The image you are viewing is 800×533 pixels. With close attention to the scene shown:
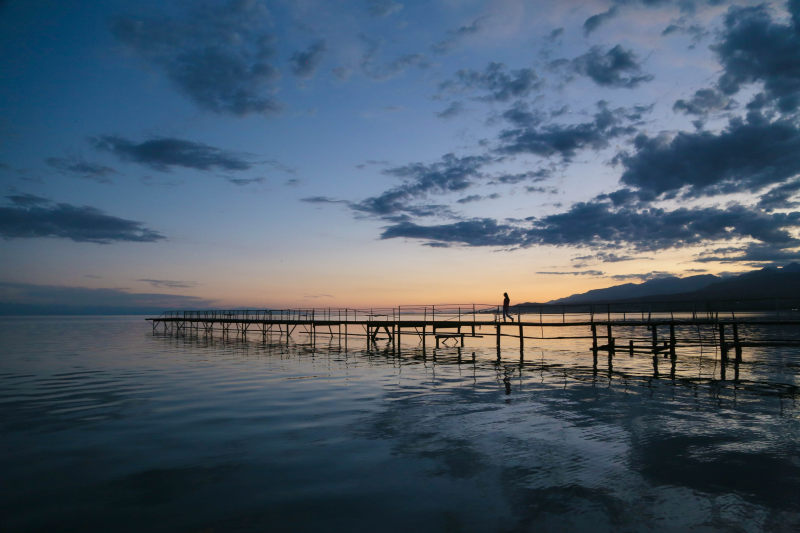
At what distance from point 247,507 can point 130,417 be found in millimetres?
8490

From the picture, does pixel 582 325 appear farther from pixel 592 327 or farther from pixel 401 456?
pixel 401 456

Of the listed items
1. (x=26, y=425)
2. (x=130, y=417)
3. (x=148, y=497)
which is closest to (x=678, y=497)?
(x=148, y=497)

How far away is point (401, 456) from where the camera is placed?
10031 millimetres

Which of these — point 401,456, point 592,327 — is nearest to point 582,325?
point 592,327

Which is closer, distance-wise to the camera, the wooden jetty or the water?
the water

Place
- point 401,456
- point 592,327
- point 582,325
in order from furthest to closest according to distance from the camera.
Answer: point 582,325, point 592,327, point 401,456

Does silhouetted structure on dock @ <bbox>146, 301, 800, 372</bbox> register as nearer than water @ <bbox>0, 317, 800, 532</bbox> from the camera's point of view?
No

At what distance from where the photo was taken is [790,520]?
6.84 m

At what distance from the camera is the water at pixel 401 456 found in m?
7.20

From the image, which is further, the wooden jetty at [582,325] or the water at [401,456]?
the wooden jetty at [582,325]

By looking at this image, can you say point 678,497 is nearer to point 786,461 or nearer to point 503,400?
point 786,461

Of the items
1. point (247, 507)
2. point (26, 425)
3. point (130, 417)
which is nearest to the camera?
point (247, 507)

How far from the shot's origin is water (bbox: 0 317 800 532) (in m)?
7.20

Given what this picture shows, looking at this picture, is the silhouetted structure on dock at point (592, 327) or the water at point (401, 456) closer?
the water at point (401, 456)
